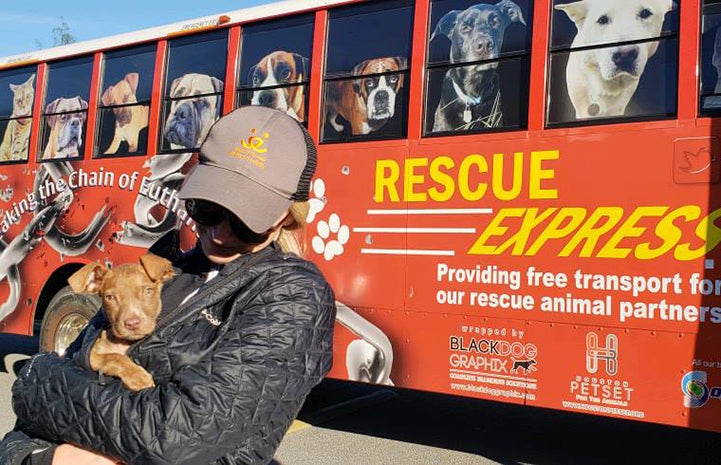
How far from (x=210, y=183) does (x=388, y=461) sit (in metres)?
4.53

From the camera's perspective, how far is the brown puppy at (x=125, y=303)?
6.23 ft

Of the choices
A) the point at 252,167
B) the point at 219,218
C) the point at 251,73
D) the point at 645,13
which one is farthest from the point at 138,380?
the point at 251,73

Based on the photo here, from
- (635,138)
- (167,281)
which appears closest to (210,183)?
(167,281)

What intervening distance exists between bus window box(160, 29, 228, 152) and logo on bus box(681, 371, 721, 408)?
438 centimetres

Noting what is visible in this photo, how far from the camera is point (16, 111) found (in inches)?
347

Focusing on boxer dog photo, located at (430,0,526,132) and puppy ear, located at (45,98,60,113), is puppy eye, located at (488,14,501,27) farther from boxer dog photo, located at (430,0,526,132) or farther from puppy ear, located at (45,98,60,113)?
puppy ear, located at (45,98,60,113)

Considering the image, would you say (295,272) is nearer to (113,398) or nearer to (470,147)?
(113,398)

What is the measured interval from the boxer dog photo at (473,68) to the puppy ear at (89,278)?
3.57 metres

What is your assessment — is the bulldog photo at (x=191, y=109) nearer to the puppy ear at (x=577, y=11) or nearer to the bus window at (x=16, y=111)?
the bus window at (x=16, y=111)

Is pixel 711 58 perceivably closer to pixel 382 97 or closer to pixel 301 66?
pixel 382 97

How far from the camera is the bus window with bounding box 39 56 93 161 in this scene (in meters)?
8.12

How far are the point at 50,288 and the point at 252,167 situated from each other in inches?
278

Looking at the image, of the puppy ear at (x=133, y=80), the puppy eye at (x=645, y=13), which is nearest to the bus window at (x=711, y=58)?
the puppy eye at (x=645, y=13)

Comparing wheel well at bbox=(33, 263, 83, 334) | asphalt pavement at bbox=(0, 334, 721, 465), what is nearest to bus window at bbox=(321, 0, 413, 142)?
asphalt pavement at bbox=(0, 334, 721, 465)
